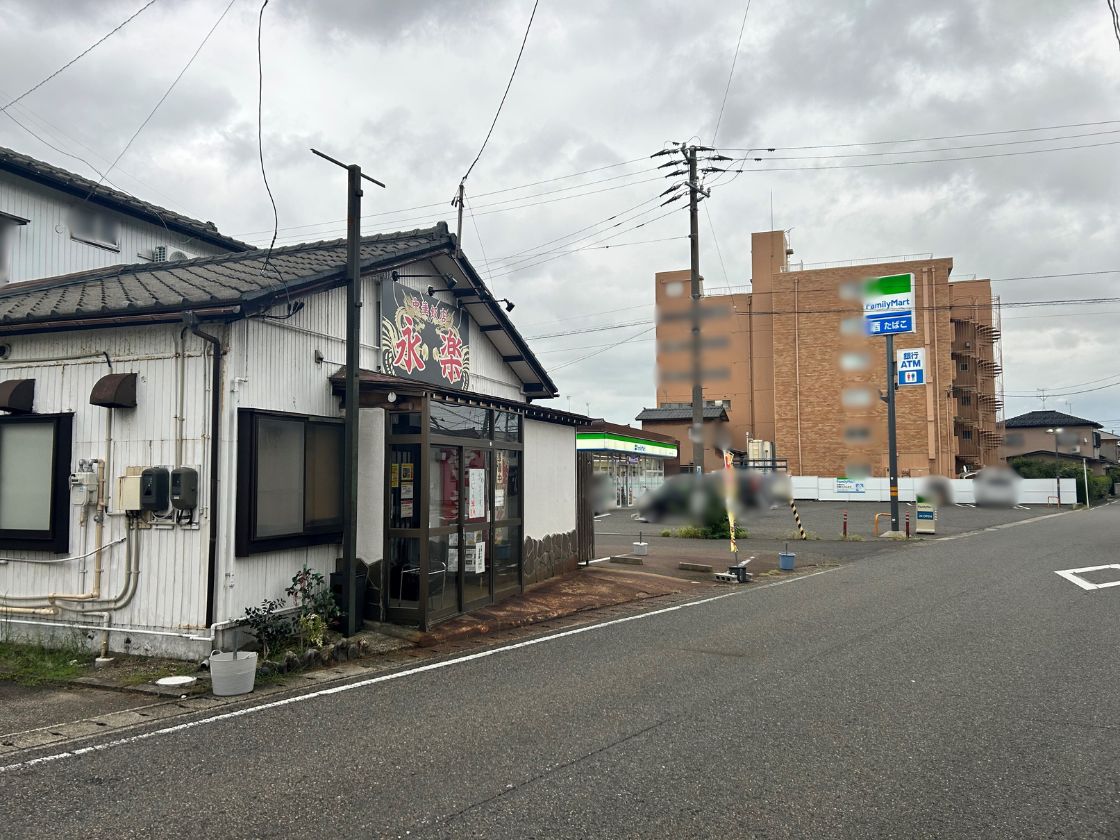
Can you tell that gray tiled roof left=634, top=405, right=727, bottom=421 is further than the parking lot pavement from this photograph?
Yes

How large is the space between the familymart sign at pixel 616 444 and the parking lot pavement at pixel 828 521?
9.85 ft

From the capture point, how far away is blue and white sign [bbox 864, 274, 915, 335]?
84.7 ft

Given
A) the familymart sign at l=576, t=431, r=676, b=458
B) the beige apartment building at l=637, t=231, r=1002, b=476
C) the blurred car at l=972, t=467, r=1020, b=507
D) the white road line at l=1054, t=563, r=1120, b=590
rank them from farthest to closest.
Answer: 1. the beige apartment building at l=637, t=231, r=1002, b=476
2. the familymart sign at l=576, t=431, r=676, b=458
3. the blurred car at l=972, t=467, r=1020, b=507
4. the white road line at l=1054, t=563, r=1120, b=590

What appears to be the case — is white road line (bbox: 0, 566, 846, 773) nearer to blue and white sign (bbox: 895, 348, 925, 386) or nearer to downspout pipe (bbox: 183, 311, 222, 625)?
downspout pipe (bbox: 183, 311, 222, 625)

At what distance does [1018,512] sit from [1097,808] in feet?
138

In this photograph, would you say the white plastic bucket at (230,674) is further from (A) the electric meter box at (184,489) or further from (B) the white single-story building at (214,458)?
(A) the electric meter box at (184,489)

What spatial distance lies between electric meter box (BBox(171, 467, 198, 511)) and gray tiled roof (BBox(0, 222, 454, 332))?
1.69 metres

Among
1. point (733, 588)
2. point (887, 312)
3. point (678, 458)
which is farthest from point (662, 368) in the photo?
point (733, 588)

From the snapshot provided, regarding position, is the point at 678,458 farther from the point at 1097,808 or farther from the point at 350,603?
the point at 1097,808

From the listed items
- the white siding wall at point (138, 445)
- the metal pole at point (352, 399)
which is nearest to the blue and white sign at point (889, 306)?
the metal pole at point (352, 399)

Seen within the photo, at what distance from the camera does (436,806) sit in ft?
14.0

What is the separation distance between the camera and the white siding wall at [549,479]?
1327 cm

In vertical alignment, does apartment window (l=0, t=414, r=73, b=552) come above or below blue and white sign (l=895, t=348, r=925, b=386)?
below

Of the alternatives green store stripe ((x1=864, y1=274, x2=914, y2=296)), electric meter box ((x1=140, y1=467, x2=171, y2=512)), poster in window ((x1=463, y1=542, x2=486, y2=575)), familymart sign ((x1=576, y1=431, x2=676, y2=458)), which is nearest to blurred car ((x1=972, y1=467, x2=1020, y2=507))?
green store stripe ((x1=864, y1=274, x2=914, y2=296))
